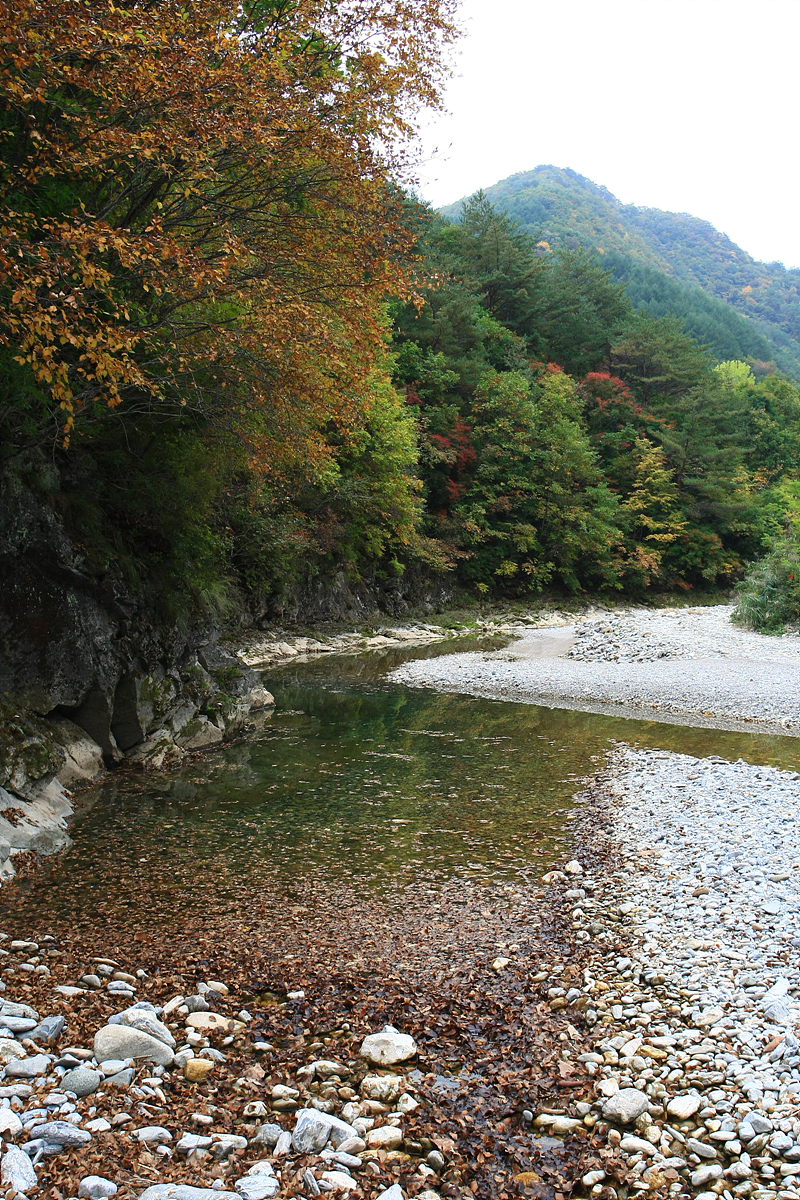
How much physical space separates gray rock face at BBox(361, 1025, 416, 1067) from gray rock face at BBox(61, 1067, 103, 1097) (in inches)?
57.7

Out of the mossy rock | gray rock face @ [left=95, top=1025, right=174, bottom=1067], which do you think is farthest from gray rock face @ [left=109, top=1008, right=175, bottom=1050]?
the mossy rock

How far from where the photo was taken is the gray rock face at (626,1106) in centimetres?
358

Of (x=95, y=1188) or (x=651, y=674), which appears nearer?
(x=95, y=1188)

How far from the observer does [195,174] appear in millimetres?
6230

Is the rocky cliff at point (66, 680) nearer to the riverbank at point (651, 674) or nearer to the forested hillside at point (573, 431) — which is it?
the riverbank at point (651, 674)

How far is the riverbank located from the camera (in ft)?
46.3

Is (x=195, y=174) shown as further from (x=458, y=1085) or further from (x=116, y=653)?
(x=458, y=1085)

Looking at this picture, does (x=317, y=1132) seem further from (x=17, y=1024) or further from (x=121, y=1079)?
(x=17, y=1024)

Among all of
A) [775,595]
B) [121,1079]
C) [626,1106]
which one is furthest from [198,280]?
[775,595]

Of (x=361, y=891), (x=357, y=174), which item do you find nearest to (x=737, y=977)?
(x=361, y=891)

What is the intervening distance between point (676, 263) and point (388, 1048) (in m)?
165

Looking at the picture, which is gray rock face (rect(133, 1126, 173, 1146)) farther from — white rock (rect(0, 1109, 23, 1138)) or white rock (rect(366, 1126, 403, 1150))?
white rock (rect(366, 1126, 403, 1150))

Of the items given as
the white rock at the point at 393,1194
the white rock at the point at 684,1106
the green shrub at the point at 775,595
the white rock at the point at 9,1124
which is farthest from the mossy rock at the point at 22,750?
the green shrub at the point at 775,595

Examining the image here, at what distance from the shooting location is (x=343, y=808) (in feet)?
27.9
